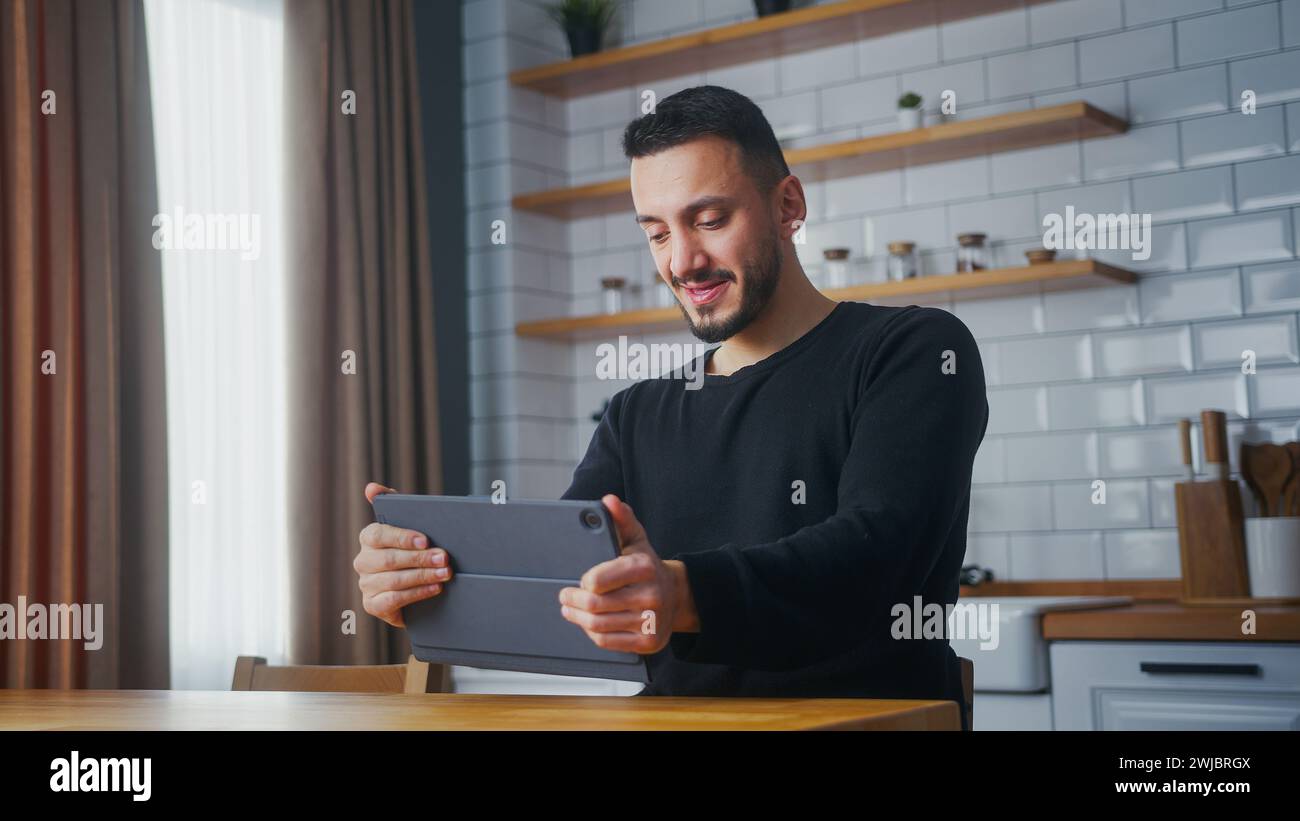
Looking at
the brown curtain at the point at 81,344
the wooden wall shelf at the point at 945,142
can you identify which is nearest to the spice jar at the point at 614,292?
the wooden wall shelf at the point at 945,142

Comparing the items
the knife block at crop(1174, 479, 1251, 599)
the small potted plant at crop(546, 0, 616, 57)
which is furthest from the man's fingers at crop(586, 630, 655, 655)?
the small potted plant at crop(546, 0, 616, 57)

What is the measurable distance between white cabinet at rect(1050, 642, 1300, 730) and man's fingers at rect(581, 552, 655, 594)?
70.4 inches

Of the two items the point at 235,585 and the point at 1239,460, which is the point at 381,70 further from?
the point at 1239,460

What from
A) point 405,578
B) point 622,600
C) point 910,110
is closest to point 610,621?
point 622,600

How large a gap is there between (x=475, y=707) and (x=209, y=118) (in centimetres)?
235

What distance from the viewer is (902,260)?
3400 millimetres

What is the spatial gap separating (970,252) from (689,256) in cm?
184

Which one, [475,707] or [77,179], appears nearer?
[475,707]

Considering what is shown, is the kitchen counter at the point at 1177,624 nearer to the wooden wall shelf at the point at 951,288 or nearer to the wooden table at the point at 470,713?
the wooden wall shelf at the point at 951,288

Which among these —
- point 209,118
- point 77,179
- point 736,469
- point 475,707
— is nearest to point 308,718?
point 475,707

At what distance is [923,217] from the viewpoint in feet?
11.5

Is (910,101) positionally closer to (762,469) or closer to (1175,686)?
(1175,686)
